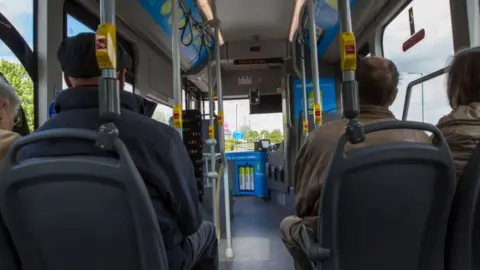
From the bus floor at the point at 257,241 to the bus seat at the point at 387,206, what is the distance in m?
2.24

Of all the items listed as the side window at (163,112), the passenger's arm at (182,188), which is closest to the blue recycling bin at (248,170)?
the side window at (163,112)

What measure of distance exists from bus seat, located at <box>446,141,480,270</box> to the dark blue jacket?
30.7 inches

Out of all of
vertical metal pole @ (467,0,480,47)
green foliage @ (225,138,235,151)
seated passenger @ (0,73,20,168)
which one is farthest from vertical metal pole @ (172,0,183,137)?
green foliage @ (225,138,235,151)

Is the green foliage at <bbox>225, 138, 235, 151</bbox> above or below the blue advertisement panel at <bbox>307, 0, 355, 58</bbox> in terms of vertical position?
below

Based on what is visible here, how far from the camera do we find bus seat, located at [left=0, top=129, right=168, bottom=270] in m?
0.91

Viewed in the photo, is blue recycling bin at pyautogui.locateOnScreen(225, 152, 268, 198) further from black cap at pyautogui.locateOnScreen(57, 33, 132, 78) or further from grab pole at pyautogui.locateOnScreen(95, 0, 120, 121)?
grab pole at pyautogui.locateOnScreen(95, 0, 120, 121)

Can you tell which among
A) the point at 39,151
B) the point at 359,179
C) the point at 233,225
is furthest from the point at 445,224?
the point at 233,225

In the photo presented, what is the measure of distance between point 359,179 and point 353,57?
37 centimetres

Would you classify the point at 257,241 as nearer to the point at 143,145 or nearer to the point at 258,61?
the point at 143,145

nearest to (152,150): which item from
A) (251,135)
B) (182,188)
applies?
(182,188)

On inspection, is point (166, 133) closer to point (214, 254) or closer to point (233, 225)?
point (214, 254)

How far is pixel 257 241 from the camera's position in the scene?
4.09 meters

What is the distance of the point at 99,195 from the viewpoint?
3.05ft

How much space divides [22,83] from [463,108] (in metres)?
2.75
